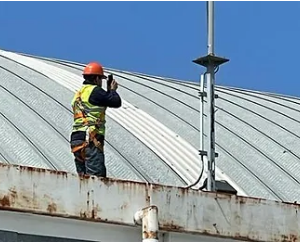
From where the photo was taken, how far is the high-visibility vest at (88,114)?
32.4ft

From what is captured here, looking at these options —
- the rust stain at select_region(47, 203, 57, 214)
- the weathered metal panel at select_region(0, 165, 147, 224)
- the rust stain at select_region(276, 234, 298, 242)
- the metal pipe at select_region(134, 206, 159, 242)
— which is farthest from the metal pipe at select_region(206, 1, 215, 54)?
the rust stain at select_region(47, 203, 57, 214)

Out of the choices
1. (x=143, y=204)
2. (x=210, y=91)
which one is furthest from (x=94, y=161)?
(x=210, y=91)

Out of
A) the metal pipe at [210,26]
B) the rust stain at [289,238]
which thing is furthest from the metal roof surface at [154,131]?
the rust stain at [289,238]

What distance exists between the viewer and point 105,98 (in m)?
9.73

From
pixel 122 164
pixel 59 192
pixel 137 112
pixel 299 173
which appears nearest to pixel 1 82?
pixel 137 112

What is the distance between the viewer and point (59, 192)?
8.65m

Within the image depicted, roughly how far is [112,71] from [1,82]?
13.7ft

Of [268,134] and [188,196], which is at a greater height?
[268,134]

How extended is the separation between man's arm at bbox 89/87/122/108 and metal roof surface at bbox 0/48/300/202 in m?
1.95

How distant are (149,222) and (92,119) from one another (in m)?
1.66

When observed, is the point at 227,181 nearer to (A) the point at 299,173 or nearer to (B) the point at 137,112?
(A) the point at 299,173

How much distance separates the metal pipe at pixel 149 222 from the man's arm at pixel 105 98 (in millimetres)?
1430

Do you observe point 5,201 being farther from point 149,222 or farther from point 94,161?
point 94,161

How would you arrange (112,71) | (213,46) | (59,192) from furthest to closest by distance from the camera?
(112,71) → (213,46) → (59,192)
